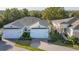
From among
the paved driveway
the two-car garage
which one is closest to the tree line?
the two-car garage

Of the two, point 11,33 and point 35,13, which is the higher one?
point 35,13

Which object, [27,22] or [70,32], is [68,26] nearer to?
[70,32]

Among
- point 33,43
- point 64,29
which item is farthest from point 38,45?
point 64,29

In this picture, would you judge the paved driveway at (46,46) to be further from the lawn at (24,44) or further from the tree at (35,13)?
the tree at (35,13)

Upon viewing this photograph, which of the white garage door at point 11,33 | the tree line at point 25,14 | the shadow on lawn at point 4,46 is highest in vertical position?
the tree line at point 25,14

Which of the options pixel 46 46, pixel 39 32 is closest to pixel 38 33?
pixel 39 32

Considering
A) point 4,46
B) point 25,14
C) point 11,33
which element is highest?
point 25,14

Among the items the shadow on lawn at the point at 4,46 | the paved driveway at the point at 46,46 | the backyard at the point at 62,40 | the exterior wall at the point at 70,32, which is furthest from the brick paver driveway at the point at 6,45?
→ the exterior wall at the point at 70,32
